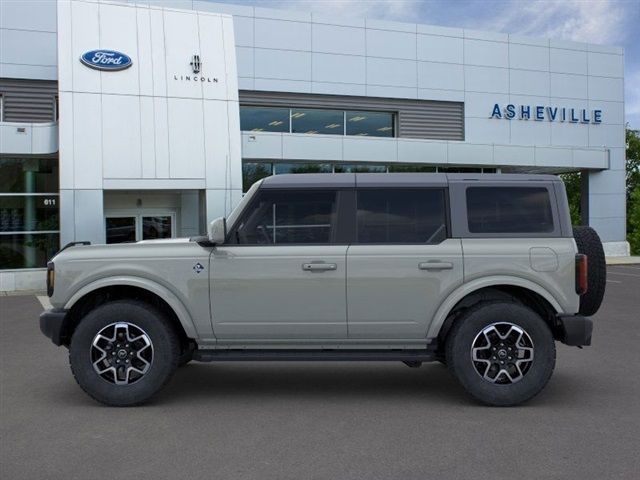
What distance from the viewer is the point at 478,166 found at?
2364 centimetres

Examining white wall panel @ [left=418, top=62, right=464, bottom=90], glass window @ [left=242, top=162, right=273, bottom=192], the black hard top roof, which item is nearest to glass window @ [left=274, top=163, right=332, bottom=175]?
glass window @ [left=242, top=162, right=273, bottom=192]

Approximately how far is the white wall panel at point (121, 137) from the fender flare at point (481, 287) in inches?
530

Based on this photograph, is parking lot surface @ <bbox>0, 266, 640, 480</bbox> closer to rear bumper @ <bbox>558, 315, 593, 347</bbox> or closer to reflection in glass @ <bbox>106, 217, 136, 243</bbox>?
rear bumper @ <bbox>558, 315, 593, 347</bbox>

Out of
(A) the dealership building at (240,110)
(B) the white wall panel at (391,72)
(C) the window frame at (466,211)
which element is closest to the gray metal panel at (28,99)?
(A) the dealership building at (240,110)

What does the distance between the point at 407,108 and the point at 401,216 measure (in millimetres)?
19126

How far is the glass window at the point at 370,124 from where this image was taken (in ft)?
77.8

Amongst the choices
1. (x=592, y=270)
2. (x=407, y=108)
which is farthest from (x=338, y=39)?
(x=592, y=270)

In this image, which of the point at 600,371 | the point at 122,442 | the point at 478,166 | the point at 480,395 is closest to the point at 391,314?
the point at 480,395

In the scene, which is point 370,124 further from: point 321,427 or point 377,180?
point 321,427

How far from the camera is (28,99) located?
63.8 feet

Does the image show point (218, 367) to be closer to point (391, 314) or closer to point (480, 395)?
point (391, 314)

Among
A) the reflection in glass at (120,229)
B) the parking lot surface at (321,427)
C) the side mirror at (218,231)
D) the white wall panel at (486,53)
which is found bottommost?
the parking lot surface at (321,427)

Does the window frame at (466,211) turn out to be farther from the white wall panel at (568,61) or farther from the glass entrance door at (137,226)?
the white wall panel at (568,61)

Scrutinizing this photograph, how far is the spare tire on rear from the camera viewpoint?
18.7 feet
